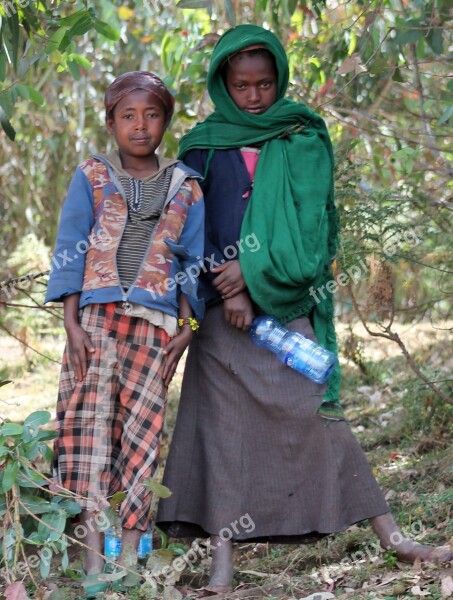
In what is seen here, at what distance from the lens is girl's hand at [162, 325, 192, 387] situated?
3293mm

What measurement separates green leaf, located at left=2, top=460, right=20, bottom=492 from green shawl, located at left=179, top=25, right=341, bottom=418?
100 centimetres

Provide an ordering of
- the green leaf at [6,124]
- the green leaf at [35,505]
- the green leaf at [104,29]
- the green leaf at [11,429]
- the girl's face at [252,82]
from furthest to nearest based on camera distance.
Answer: the green leaf at [6,124] → the green leaf at [104,29] → the girl's face at [252,82] → the green leaf at [35,505] → the green leaf at [11,429]

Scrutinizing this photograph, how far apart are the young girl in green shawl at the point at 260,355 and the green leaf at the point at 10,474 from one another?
0.73 meters

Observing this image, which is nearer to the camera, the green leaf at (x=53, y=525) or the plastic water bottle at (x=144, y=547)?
the green leaf at (x=53, y=525)

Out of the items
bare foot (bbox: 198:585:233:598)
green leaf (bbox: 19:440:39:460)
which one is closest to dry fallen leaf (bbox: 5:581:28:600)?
green leaf (bbox: 19:440:39:460)

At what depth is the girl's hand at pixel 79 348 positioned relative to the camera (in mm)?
3193

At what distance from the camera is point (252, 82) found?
3.41 meters

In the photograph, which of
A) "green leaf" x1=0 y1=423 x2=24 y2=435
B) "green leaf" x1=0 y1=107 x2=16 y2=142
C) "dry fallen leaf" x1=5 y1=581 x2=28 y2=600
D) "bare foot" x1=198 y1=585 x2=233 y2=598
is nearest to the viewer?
"dry fallen leaf" x1=5 y1=581 x2=28 y2=600

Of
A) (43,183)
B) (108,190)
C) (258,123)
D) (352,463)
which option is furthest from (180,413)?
(43,183)

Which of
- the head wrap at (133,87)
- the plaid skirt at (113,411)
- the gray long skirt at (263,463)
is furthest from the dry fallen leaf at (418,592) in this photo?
the head wrap at (133,87)

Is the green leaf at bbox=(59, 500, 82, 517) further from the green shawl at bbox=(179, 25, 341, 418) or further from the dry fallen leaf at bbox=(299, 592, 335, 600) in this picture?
the green shawl at bbox=(179, 25, 341, 418)

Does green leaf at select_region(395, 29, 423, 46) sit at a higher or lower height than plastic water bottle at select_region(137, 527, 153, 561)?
higher

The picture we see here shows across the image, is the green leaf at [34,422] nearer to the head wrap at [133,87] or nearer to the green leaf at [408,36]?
the head wrap at [133,87]

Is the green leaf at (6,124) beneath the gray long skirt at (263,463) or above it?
above
